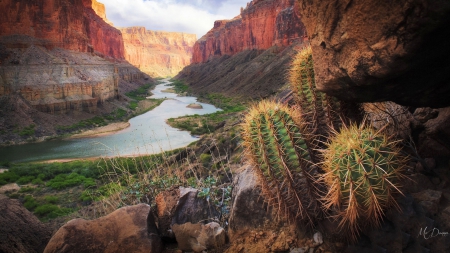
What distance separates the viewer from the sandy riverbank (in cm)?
2415

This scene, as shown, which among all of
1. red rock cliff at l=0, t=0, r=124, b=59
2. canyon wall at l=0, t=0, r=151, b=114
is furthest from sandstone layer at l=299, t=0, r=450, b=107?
red rock cliff at l=0, t=0, r=124, b=59

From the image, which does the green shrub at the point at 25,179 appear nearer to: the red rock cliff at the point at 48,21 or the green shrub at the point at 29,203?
the green shrub at the point at 29,203

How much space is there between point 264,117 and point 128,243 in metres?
2.15

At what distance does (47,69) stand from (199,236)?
3101 cm

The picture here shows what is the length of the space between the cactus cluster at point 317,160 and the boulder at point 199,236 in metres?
0.84

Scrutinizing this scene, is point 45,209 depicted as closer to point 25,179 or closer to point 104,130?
point 25,179

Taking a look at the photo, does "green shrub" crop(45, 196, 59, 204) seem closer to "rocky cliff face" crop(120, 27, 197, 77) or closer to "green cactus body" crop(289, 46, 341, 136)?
"green cactus body" crop(289, 46, 341, 136)

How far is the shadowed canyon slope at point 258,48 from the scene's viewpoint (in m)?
39.3

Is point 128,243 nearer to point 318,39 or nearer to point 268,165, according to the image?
point 268,165

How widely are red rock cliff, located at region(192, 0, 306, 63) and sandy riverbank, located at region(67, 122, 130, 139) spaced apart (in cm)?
2561

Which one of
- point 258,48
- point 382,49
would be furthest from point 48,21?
point 382,49

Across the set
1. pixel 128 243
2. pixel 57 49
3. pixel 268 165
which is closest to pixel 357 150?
pixel 268 165

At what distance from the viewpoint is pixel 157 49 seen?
162500 mm

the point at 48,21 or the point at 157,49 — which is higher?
the point at 157,49
